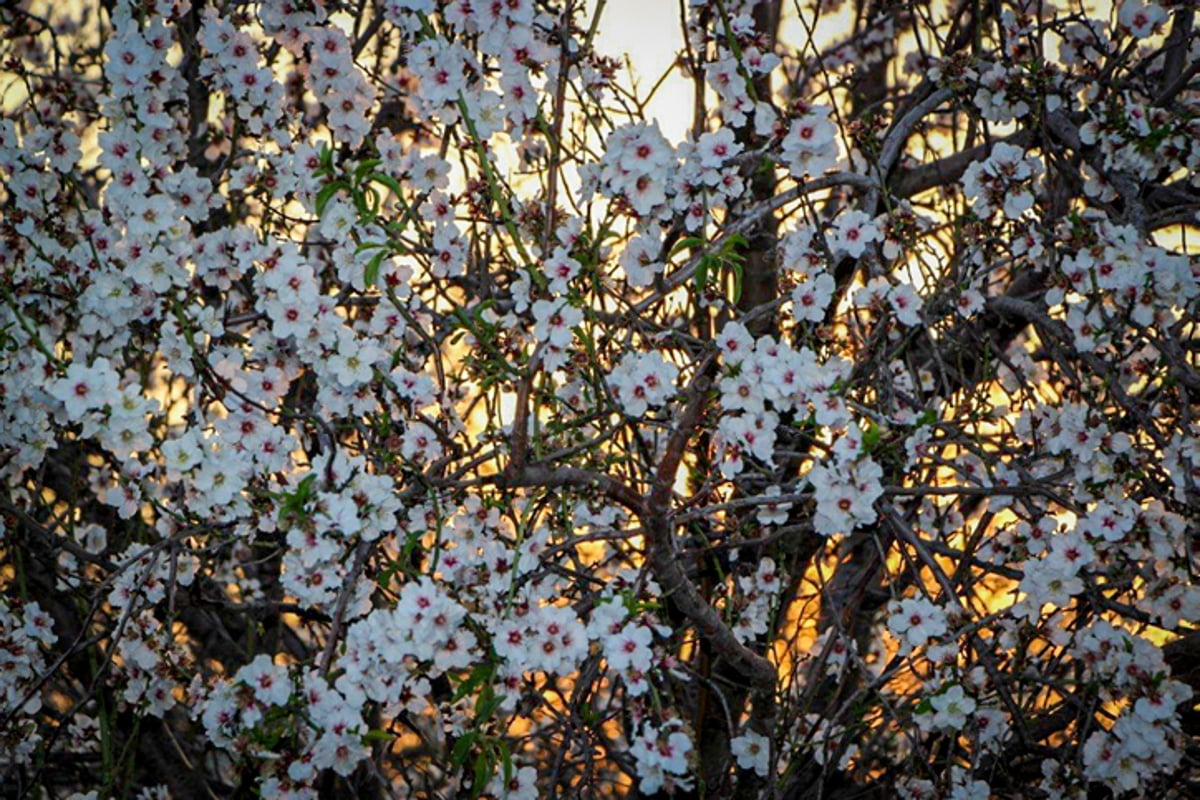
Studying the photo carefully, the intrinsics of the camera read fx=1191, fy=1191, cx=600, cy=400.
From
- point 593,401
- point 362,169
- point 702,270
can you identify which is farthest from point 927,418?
point 362,169

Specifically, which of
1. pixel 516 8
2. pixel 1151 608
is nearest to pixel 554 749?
pixel 1151 608

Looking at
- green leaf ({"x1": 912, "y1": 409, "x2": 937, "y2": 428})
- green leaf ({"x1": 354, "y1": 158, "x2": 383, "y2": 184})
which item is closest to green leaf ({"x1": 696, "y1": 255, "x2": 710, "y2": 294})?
green leaf ({"x1": 912, "y1": 409, "x2": 937, "y2": 428})

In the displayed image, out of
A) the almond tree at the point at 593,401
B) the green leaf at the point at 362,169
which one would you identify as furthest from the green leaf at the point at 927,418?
the green leaf at the point at 362,169

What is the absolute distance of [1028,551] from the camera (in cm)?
308

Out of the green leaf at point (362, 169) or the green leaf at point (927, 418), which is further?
the green leaf at point (927, 418)

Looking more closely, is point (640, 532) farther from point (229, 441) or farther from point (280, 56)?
point (280, 56)

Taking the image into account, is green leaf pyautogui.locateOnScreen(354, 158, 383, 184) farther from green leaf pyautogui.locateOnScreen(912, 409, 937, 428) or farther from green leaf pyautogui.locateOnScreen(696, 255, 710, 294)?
green leaf pyautogui.locateOnScreen(912, 409, 937, 428)

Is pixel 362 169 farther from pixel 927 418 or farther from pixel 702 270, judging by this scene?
pixel 927 418

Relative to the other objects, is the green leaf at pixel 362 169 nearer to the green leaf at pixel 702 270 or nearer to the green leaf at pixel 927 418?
the green leaf at pixel 702 270

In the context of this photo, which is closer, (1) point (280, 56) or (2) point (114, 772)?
(2) point (114, 772)

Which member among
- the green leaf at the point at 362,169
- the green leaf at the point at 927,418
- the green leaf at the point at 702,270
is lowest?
the green leaf at the point at 927,418

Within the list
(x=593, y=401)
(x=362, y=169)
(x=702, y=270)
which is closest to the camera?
(x=362, y=169)

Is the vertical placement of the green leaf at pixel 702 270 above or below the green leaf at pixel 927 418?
above

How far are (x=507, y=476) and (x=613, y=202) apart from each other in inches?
26.1
